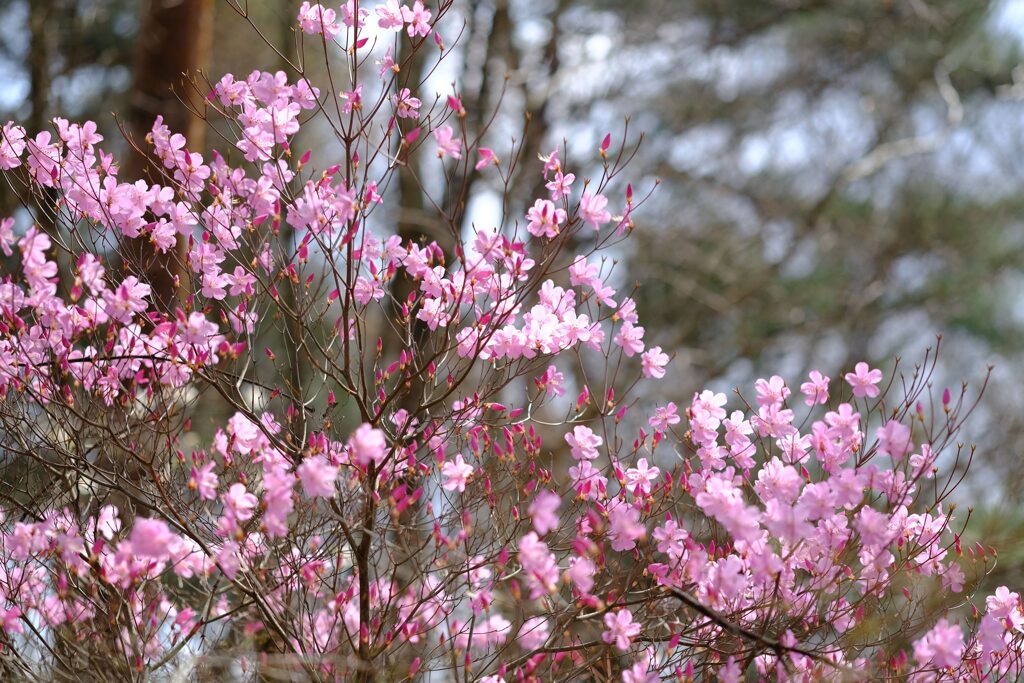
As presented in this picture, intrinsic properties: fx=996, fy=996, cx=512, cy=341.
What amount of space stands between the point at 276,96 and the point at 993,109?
377 inches

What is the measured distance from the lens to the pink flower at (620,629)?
2225 mm

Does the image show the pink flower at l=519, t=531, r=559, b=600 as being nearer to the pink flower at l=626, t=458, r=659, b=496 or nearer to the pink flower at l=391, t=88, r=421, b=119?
the pink flower at l=626, t=458, r=659, b=496

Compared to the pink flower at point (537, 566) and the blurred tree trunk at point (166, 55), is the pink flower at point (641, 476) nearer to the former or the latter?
the pink flower at point (537, 566)

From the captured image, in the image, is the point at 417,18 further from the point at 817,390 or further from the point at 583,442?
the point at 817,390

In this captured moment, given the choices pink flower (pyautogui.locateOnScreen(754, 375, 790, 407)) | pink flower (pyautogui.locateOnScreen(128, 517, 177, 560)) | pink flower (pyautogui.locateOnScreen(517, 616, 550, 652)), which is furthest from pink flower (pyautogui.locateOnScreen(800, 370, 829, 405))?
pink flower (pyautogui.locateOnScreen(128, 517, 177, 560))

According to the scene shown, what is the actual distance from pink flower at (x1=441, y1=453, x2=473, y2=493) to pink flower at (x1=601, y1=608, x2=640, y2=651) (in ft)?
1.76

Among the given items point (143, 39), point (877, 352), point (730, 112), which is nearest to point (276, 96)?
point (143, 39)

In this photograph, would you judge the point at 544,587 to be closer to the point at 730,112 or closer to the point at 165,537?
the point at 165,537

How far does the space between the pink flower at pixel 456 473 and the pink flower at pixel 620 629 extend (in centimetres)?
54

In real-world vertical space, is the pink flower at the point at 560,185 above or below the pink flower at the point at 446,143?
below

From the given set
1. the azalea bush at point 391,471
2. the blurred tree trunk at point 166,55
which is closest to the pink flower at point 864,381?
the azalea bush at point 391,471

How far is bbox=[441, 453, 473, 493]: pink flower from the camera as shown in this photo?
2568 mm

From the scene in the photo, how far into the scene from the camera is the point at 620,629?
2246 mm

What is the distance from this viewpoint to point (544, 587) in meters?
2.07
